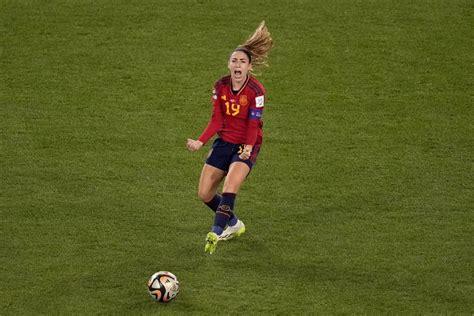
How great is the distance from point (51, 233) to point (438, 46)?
7.51m

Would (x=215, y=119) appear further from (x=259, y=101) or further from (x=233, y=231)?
(x=233, y=231)

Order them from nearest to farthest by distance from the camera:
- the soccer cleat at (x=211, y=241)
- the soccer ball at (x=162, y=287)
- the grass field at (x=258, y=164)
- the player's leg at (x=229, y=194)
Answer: the soccer ball at (x=162, y=287), the grass field at (x=258, y=164), the soccer cleat at (x=211, y=241), the player's leg at (x=229, y=194)

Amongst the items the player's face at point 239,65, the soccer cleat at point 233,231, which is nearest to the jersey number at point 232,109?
the player's face at point 239,65

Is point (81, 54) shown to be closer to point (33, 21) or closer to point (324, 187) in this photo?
point (33, 21)

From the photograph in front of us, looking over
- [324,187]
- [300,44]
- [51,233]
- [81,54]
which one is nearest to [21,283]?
[51,233]

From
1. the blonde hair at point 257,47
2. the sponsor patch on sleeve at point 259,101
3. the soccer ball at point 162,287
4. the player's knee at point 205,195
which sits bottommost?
the soccer ball at point 162,287

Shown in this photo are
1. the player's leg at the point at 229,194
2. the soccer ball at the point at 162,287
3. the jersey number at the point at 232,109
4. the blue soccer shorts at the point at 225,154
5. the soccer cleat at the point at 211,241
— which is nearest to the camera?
the soccer ball at the point at 162,287

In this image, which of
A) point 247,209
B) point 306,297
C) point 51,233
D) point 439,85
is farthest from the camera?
point 439,85

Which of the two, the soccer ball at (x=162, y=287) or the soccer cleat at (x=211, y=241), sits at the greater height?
the soccer cleat at (x=211, y=241)

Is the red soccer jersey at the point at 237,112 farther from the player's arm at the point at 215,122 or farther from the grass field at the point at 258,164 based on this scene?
the grass field at the point at 258,164

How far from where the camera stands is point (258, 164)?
12422mm

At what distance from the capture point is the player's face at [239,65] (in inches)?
404

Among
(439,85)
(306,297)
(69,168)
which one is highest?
(439,85)

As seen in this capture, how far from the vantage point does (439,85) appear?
1440 cm
